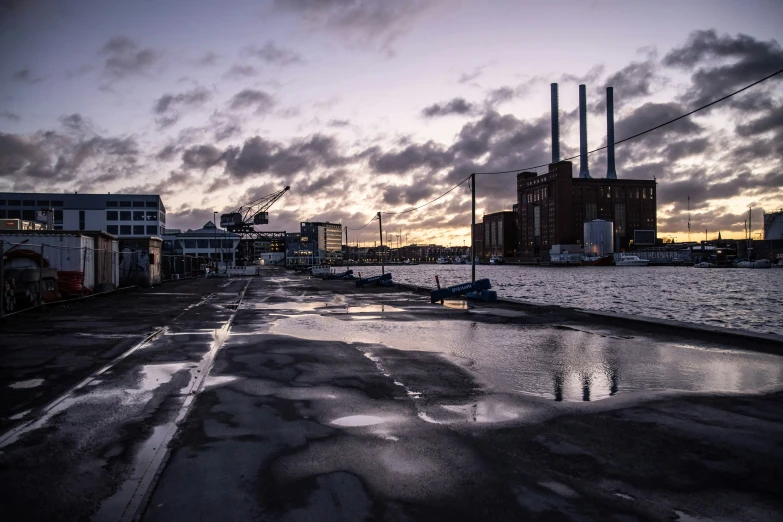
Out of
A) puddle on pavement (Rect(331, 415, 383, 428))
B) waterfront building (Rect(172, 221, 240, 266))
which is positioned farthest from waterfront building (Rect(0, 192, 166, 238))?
puddle on pavement (Rect(331, 415, 383, 428))

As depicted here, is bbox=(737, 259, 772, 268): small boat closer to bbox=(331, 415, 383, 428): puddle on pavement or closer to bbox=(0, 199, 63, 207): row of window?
bbox=(331, 415, 383, 428): puddle on pavement

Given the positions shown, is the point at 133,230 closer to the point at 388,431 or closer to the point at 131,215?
the point at 131,215

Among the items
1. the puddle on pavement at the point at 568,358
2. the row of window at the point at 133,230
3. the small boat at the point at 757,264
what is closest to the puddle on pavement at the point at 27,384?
the puddle on pavement at the point at 568,358

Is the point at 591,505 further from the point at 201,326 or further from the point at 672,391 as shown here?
the point at 201,326

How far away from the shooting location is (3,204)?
352 feet

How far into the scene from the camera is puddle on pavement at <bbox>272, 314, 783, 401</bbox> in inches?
326

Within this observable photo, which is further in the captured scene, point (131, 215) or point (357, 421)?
point (131, 215)

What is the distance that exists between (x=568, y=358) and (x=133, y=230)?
124 m

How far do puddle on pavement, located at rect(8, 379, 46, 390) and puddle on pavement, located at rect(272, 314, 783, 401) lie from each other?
20.0ft

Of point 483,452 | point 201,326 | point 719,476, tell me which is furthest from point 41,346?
point 719,476

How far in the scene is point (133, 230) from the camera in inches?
4537

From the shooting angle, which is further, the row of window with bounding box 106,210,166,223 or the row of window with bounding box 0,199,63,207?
the row of window with bounding box 106,210,166,223

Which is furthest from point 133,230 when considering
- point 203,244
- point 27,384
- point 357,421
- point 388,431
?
point 388,431

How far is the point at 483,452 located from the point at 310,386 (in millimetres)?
3731
